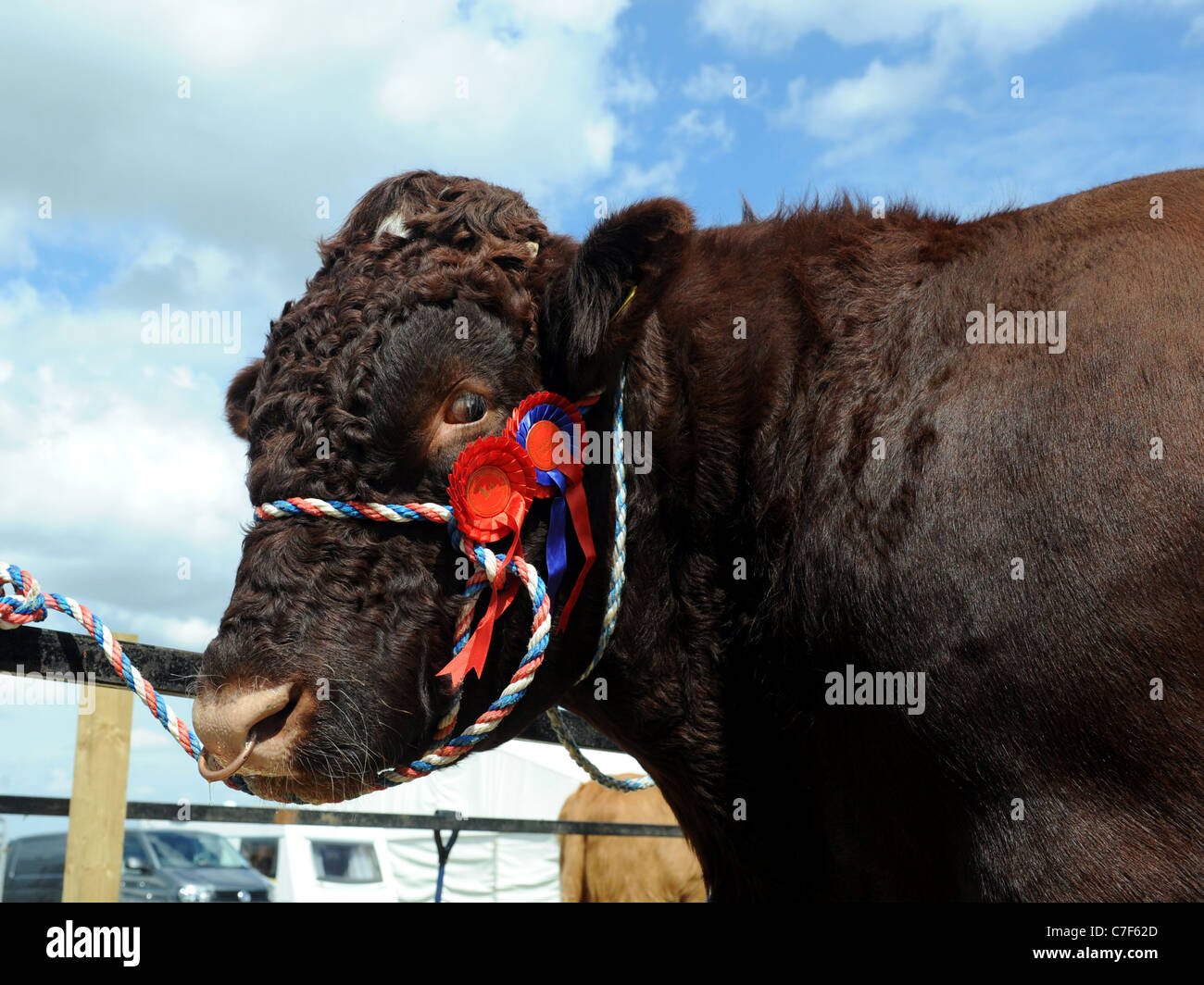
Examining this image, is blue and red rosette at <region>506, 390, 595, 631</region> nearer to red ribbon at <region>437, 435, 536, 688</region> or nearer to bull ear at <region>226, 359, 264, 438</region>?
red ribbon at <region>437, 435, 536, 688</region>

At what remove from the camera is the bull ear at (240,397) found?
3.62 metres

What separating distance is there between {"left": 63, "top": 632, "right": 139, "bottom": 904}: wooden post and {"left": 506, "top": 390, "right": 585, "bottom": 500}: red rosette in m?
2.36

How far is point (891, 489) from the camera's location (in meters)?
2.43

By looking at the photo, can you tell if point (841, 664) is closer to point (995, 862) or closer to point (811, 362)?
point (995, 862)

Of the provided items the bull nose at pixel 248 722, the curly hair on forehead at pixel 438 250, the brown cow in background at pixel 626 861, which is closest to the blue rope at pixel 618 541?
the curly hair on forehead at pixel 438 250

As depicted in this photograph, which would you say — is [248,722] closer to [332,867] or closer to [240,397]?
[240,397]

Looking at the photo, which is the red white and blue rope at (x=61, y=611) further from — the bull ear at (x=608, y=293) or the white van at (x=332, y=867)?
the white van at (x=332, y=867)

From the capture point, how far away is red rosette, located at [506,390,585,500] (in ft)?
9.37

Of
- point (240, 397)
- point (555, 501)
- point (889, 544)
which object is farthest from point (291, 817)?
point (889, 544)

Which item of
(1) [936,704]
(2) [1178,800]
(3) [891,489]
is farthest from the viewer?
(3) [891,489]

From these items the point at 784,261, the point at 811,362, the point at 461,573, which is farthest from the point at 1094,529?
the point at 461,573

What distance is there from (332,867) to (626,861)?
546 centimetres

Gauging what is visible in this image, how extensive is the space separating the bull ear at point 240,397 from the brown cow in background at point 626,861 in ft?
24.3

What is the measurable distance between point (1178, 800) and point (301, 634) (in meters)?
2.05
